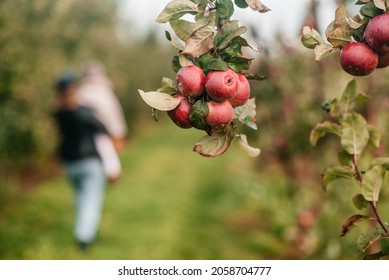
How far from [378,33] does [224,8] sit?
300 millimetres

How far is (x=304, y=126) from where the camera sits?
15.1 feet

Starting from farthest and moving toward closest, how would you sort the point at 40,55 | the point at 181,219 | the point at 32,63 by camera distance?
the point at 40,55
the point at 32,63
the point at 181,219

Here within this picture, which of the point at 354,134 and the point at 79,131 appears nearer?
the point at 354,134

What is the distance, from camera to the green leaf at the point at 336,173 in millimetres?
1332

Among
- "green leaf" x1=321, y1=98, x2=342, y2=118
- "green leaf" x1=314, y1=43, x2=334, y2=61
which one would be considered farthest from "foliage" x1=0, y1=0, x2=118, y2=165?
"green leaf" x1=314, y1=43, x2=334, y2=61

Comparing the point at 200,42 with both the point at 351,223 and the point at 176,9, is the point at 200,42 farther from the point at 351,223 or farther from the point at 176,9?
the point at 351,223

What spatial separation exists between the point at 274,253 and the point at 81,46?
6.54 meters

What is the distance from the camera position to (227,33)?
1.02m

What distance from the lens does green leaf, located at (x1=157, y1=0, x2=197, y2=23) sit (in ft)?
3.43

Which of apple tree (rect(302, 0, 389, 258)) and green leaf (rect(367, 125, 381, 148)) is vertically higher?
apple tree (rect(302, 0, 389, 258))

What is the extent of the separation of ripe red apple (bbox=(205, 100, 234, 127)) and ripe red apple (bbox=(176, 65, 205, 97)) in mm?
35

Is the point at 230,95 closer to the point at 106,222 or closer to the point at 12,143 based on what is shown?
the point at 106,222

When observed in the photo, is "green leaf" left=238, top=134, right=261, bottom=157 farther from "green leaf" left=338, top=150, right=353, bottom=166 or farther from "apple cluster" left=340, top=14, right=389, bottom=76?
"green leaf" left=338, top=150, right=353, bottom=166

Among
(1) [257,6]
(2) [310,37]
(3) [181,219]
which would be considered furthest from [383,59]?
(3) [181,219]
